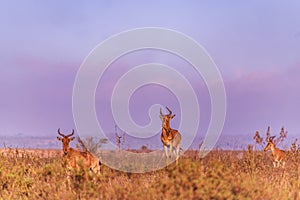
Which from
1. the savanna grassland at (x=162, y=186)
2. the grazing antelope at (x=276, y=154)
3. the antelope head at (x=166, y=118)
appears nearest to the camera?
the savanna grassland at (x=162, y=186)

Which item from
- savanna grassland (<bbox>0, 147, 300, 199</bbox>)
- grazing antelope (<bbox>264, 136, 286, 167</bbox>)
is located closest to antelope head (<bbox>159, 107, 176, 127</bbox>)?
grazing antelope (<bbox>264, 136, 286, 167</bbox>)

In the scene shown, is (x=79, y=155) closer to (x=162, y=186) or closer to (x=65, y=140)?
(x=65, y=140)

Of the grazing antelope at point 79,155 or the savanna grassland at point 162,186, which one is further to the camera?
the grazing antelope at point 79,155

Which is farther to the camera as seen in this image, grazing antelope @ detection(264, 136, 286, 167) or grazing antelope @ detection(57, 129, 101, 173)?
grazing antelope @ detection(264, 136, 286, 167)

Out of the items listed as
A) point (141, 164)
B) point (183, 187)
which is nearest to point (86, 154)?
point (141, 164)

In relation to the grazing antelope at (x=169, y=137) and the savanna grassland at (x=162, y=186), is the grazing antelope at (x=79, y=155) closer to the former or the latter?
the savanna grassland at (x=162, y=186)

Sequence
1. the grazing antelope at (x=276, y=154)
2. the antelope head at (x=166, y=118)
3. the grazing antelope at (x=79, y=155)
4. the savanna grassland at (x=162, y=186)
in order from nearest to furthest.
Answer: the savanna grassland at (x=162, y=186) → the grazing antelope at (x=79, y=155) → the grazing antelope at (x=276, y=154) → the antelope head at (x=166, y=118)

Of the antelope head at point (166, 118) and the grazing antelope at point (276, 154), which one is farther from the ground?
the antelope head at point (166, 118)

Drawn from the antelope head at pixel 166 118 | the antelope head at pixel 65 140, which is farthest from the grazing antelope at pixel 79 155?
the antelope head at pixel 166 118

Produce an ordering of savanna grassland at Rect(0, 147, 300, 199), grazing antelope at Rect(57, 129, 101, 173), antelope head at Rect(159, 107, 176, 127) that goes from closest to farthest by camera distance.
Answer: savanna grassland at Rect(0, 147, 300, 199) < grazing antelope at Rect(57, 129, 101, 173) < antelope head at Rect(159, 107, 176, 127)

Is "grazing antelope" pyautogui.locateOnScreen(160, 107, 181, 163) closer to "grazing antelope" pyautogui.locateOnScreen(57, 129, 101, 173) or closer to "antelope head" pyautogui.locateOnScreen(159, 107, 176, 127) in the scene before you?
"antelope head" pyautogui.locateOnScreen(159, 107, 176, 127)

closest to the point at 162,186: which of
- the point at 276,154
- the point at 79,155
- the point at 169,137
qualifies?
the point at 79,155

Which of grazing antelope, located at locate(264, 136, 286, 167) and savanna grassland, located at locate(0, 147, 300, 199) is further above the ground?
grazing antelope, located at locate(264, 136, 286, 167)

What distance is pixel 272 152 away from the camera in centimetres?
1531
